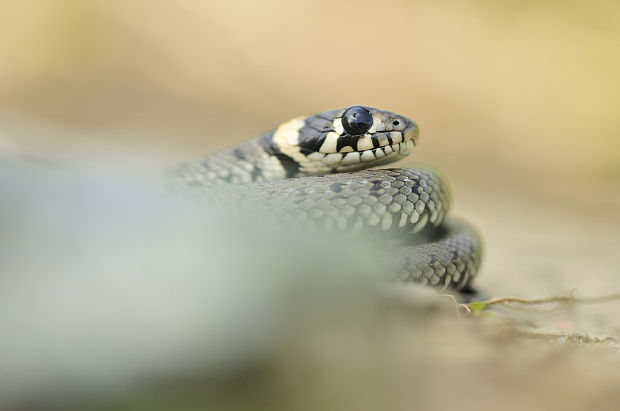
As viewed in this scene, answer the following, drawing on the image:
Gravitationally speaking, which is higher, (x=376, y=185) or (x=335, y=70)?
(x=335, y=70)

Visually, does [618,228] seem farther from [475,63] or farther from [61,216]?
[61,216]

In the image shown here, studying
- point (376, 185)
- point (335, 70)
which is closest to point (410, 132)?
point (376, 185)

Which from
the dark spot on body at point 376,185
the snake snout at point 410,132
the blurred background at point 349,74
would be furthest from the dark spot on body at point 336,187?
the blurred background at point 349,74

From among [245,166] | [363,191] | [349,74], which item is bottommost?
[363,191]

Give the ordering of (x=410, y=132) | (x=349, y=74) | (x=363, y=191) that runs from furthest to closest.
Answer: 1. (x=349, y=74)
2. (x=410, y=132)
3. (x=363, y=191)

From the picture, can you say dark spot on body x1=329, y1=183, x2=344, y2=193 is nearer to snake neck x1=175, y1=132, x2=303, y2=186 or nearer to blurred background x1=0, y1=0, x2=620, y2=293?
snake neck x1=175, y1=132, x2=303, y2=186

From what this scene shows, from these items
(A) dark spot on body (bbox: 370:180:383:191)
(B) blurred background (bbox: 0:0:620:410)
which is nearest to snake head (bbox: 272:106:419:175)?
(A) dark spot on body (bbox: 370:180:383:191)

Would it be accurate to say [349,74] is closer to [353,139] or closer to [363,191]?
[353,139]
